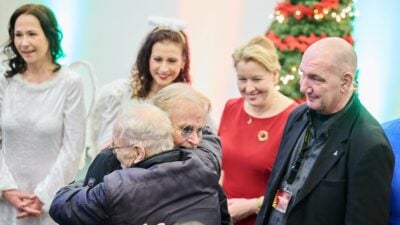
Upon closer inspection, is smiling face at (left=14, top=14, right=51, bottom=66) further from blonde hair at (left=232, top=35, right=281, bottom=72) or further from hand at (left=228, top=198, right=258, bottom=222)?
hand at (left=228, top=198, right=258, bottom=222)

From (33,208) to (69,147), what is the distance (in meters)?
0.34

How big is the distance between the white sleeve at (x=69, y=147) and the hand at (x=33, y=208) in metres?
0.03

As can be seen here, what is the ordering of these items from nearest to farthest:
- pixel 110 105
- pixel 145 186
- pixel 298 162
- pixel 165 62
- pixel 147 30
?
pixel 145 186, pixel 298 162, pixel 165 62, pixel 110 105, pixel 147 30

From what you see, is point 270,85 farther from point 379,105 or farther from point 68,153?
point 379,105

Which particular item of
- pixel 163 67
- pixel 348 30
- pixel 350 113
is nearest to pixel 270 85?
pixel 163 67

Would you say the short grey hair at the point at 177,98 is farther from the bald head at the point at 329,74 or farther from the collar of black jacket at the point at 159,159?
the bald head at the point at 329,74

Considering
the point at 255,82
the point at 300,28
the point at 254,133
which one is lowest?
→ the point at 254,133

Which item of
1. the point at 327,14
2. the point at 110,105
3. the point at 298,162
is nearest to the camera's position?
the point at 298,162

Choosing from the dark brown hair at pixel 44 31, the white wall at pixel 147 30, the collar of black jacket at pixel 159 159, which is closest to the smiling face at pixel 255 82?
the dark brown hair at pixel 44 31

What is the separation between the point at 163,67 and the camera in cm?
273

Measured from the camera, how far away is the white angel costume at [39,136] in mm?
2727

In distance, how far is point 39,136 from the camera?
8.93 ft

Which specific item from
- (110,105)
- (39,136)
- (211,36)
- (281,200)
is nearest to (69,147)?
(39,136)

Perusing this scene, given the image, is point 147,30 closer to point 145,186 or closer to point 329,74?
point 329,74
